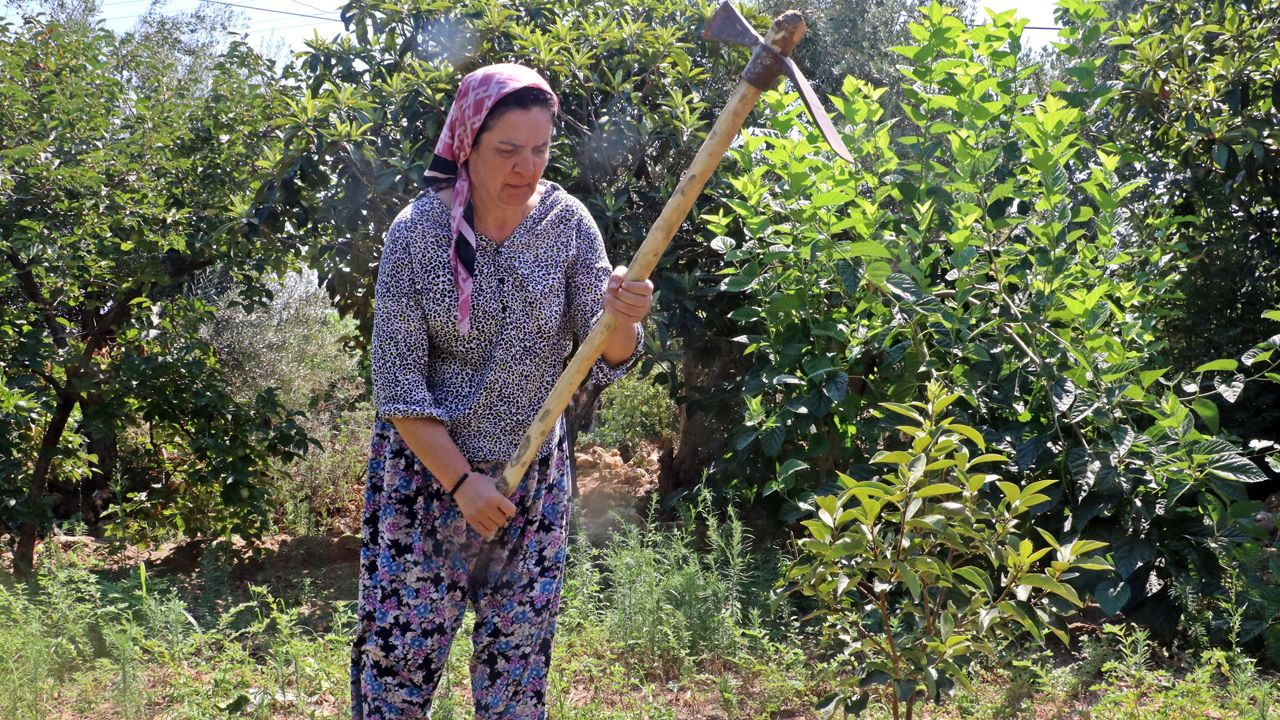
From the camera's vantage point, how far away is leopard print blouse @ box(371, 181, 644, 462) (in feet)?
7.44

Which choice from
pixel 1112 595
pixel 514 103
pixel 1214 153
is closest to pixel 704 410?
pixel 1112 595

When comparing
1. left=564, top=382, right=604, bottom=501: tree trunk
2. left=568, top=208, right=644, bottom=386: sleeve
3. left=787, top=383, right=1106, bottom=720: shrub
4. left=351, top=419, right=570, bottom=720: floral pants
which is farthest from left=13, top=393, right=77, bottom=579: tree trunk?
left=787, top=383, right=1106, bottom=720: shrub

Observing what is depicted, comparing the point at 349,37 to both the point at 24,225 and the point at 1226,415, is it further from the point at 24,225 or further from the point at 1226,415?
the point at 1226,415

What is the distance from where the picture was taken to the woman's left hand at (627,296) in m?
2.19

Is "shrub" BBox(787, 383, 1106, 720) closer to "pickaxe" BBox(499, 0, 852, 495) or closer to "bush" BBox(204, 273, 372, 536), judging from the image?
"pickaxe" BBox(499, 0, 852, 495)

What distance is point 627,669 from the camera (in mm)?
3629

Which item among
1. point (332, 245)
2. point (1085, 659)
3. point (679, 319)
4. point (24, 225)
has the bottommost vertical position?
point (1085, 659)

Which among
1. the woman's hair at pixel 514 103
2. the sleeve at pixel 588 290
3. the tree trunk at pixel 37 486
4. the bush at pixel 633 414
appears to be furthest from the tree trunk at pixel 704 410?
the tree trunk at pixel 37 486

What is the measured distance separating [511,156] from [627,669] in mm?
1995

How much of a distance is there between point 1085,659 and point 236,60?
14.8ft

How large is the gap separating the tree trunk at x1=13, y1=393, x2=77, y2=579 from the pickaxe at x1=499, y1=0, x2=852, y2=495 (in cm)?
342

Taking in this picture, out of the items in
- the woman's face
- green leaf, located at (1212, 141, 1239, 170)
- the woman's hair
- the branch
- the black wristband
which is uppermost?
the branch

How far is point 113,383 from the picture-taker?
5.20 m

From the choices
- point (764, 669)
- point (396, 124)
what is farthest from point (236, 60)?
point (764, 669)
